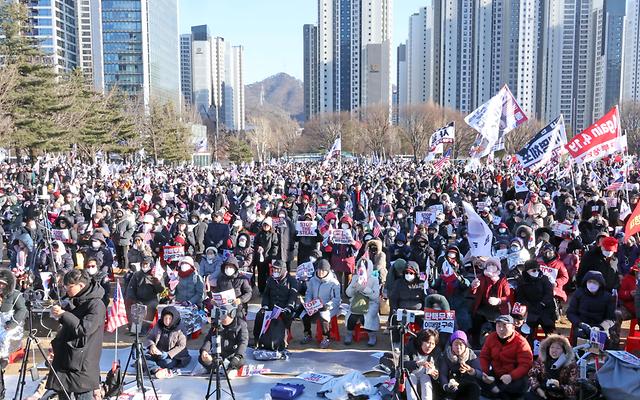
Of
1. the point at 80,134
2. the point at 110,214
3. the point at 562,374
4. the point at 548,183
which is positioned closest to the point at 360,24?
the point at 80,134

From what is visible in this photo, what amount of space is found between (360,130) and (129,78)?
177ft

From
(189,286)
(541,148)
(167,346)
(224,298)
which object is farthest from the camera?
(541,148)

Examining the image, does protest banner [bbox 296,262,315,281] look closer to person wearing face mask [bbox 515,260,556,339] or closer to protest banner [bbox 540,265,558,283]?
person wearing face mask [bbox 515,260,556,339]

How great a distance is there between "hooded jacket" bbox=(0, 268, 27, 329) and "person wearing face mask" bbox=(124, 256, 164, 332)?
6.11 ft

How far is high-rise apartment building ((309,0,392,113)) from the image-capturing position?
4916 inches

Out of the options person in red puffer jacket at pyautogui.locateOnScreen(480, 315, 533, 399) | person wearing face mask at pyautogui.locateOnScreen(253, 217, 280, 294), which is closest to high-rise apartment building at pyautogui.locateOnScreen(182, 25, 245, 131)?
person wearing face mask at pyautogui.locateOnScreen(253, 217, 280, 294)

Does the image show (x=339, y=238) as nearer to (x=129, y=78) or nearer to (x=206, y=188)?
(x=206, y=188)

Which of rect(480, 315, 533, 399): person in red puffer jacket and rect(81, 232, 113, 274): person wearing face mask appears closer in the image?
rect(480, 315, 533, 399): person in red puffer jacket

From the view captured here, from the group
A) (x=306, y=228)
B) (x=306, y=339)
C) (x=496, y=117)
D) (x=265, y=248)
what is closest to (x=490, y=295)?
(x=306, y=339)

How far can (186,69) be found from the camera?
6732 inches

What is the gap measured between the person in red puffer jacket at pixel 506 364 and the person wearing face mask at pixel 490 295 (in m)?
1.49

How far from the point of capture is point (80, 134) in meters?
34.6

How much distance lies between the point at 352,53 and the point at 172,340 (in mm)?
127925

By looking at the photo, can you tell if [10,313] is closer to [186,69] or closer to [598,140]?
[598,140]
